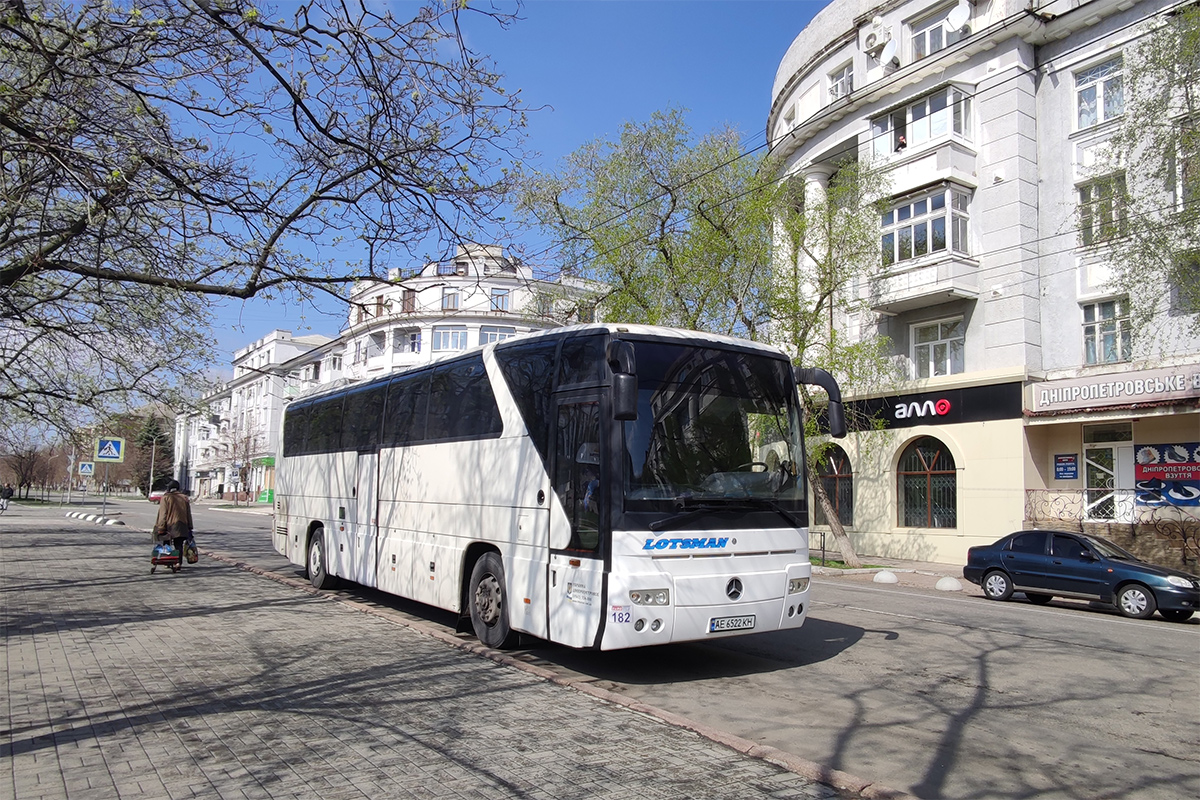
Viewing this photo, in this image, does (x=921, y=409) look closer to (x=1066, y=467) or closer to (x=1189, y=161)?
(x=1066, y=467)

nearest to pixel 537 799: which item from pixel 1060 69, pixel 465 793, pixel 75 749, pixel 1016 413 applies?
pixel 465 793

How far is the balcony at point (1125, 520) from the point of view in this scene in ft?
68.4

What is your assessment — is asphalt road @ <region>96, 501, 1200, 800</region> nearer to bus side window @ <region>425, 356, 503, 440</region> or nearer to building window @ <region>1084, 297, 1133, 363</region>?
bus side window @ <region>425, 356, 503, 440</region>

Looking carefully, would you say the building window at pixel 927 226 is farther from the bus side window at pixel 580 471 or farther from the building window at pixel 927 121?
the bus side window at pixel 580 471

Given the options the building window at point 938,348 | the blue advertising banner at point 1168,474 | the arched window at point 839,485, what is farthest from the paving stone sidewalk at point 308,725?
the arched window at point 839,485

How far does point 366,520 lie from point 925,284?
19.2m

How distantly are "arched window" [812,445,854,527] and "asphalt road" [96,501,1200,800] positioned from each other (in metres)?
17.1

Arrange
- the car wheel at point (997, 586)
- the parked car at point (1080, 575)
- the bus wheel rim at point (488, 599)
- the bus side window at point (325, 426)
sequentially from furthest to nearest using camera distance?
the car wheel at point (997, 586) < the parked car at point (1080, 575) < the bus side window at point (325, 426) < the bus wheel rim at point (488, 599)

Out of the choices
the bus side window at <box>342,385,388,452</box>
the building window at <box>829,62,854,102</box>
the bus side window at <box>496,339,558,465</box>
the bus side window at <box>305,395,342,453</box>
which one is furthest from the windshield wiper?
the building window at <box>829,62,854,102</box>

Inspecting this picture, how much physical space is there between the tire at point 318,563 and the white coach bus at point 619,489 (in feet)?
13.9

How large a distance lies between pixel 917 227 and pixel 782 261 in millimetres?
5349

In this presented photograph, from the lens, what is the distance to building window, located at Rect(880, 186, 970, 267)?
2522 centimetres

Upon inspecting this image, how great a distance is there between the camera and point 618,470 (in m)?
7.44

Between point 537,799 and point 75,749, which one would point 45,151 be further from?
point 537,799
